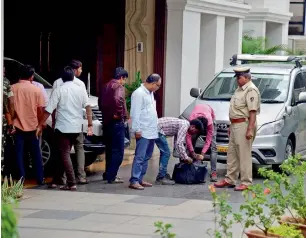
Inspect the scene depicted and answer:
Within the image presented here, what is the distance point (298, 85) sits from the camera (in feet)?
54.3

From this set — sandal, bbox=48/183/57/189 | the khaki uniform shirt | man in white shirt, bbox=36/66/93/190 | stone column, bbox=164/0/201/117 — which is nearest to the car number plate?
the khaki uniform shirt

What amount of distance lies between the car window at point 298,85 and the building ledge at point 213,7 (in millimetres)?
5600

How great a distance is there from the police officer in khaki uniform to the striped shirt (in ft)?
2.28

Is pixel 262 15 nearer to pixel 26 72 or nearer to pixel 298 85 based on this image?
pixel 298 85

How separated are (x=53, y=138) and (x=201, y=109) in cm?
236

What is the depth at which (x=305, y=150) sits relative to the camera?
55.3ft

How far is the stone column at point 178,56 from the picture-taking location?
21922 mm

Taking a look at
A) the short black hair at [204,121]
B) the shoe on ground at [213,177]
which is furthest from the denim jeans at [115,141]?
the shoe on ground at [213,177]

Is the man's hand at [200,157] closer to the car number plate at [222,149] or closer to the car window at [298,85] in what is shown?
the car number plate at [222,149]

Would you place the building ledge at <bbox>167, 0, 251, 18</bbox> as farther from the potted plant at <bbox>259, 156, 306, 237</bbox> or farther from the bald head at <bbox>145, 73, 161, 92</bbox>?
the potted plant at <bbox>259, 156, 306, 237</bbox>

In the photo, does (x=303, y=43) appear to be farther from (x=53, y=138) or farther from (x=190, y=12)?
(x=53, y=138)

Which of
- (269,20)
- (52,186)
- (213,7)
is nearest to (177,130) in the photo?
(52,186)

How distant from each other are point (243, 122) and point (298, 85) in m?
3.29

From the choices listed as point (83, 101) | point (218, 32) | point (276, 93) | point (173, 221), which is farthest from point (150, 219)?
point (218, 32)
